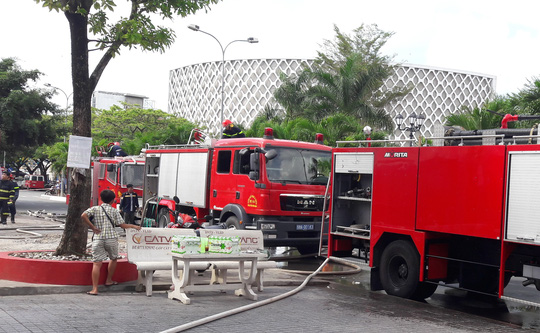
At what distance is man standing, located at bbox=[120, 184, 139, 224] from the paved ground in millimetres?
9984

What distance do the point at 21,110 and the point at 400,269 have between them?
28.0 m

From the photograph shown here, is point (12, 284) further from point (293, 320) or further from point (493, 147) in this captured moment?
point (493, 147)

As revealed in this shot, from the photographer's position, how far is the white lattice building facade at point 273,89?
268 feet

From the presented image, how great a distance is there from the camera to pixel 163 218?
17.9 metres

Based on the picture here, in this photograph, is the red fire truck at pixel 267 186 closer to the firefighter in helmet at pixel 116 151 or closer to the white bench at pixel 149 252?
the white bench at pixel 149 252

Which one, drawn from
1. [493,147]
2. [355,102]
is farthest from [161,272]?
[355,102]

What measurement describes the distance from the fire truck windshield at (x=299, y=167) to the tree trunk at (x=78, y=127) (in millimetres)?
4564

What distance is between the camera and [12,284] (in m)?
9.09

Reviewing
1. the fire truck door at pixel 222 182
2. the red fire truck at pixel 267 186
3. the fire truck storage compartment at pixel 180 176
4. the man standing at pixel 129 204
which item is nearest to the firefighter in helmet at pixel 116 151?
the man standing at pixel 129 204

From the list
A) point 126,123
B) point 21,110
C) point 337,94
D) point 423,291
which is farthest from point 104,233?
point 126,123

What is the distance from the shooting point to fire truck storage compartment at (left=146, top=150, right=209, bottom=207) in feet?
52.3

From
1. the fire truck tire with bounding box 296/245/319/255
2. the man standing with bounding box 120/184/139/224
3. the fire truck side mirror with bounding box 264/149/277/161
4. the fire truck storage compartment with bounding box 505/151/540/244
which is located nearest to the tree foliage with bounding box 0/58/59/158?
the man standing with bounding box 120/184/139/224

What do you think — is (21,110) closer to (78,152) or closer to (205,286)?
(78,152)

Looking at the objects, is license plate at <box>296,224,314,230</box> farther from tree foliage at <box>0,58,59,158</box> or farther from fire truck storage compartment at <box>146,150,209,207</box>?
tree foliage at <box>0,58,59,158</box>
